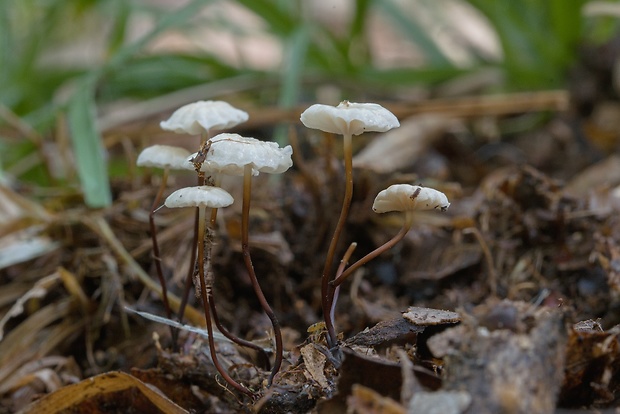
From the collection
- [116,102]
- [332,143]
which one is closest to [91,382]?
[332,143]

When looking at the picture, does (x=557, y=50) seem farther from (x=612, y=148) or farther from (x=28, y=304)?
(x=28, y=304)

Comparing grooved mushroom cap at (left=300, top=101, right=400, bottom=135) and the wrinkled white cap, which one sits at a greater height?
grooved mushroom cap at (left=300, top=101, right=400, bottom=135)

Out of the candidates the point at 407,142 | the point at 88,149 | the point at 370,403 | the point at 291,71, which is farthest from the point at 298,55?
the point at 370,403

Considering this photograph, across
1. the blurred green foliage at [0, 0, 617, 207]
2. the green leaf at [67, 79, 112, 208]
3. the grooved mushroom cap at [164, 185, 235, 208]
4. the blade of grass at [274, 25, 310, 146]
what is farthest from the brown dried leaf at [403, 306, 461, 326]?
the blurred green foliage at [0, 0, 617, 207]

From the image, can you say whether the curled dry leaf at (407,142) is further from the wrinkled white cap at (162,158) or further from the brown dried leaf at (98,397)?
the brown dried leaf at (98,397)

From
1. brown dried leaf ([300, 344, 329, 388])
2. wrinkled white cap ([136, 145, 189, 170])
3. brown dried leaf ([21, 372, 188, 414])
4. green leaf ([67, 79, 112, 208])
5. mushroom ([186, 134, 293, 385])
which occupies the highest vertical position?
mushroom ([186, 134, 293, 385])

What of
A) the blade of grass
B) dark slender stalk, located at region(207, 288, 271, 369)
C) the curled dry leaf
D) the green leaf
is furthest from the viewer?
the blade of grass

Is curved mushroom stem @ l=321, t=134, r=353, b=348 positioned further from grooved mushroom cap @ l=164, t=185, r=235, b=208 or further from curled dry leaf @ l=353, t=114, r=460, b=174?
curled dry leaf @ l=353, t=114, r=460, b=174
